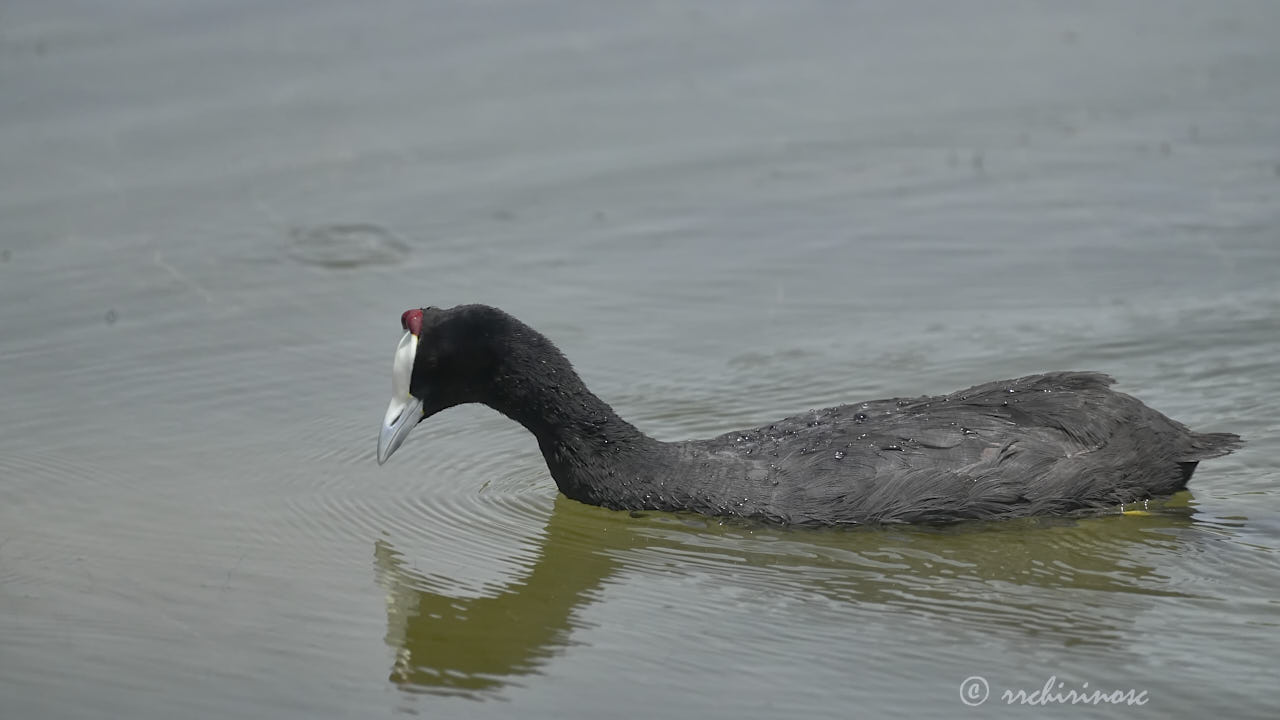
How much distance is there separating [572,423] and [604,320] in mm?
2455

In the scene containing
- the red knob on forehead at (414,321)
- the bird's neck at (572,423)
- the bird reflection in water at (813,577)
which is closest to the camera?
the bird reflection in water at (813,577)

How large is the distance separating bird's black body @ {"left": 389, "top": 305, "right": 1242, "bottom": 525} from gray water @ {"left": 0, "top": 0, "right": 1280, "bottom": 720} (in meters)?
0.16

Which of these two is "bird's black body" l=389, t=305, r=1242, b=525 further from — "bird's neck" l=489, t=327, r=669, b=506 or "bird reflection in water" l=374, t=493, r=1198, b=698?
"bird reflection in water" l=374, t=493, r=1198, b=698

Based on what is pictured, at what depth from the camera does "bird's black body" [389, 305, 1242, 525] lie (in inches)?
293

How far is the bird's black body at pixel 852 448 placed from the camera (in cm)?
743

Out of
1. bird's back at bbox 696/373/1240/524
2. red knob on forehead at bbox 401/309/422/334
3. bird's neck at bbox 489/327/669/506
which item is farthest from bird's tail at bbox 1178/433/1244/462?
red knob on forehead at bbox 401/309/422/334

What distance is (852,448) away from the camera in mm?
7512

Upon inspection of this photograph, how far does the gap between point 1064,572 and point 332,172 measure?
714cm

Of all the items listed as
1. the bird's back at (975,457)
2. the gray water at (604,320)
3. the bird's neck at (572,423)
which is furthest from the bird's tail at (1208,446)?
the bird's neck at (572,423)

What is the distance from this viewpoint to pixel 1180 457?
25.0 ft

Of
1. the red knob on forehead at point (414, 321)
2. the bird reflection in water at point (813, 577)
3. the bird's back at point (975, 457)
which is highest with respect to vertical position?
the red knob on forehead at point (414, 321)

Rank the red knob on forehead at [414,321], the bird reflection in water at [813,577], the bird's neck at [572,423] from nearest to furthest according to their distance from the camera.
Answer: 1. the bird reflection in water at [813,577]
2. the red knob on forehead at [414,321]
3. the bird's neck at [572,423]

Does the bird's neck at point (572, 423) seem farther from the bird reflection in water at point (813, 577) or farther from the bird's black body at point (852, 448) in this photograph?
the bird reflection in water at point (813, 577)

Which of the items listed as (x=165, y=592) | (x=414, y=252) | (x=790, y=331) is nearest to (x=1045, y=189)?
(x=790, y=331)
